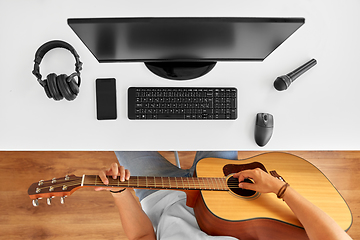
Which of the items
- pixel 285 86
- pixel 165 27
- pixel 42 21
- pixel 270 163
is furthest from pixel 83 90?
pixel 270 163

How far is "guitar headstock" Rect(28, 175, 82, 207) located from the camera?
0.74 m

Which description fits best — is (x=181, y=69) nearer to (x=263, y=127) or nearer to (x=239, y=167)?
(x=263, y=127)

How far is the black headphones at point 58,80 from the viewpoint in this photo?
0.73m

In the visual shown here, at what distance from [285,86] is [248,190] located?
0.45m

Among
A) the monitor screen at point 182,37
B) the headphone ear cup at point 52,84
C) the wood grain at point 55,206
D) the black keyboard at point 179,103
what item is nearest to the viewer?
the monitor screen at point 182,37

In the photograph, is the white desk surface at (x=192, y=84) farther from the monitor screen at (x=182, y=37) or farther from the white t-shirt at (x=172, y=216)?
the white t-shirt at (x=172, y=216)

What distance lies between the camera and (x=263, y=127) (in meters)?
0.81

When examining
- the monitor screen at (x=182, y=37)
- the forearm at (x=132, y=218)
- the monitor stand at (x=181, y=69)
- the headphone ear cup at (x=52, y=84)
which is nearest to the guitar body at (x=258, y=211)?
the forearm at (x=132, y=218)

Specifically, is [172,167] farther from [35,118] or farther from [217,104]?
[35,118]

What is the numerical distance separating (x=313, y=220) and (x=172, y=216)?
20.6 inches

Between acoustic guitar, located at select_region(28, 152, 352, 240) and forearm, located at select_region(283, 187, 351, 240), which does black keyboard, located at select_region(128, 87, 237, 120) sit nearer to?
acoustic guitar, located at select_region(28, 152, 352, 240)

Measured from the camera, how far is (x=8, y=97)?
828mm

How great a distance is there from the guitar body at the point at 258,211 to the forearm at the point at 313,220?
0.23 ft

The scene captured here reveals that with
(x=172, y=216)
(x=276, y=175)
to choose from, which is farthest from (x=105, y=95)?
(x=276, y=175)
